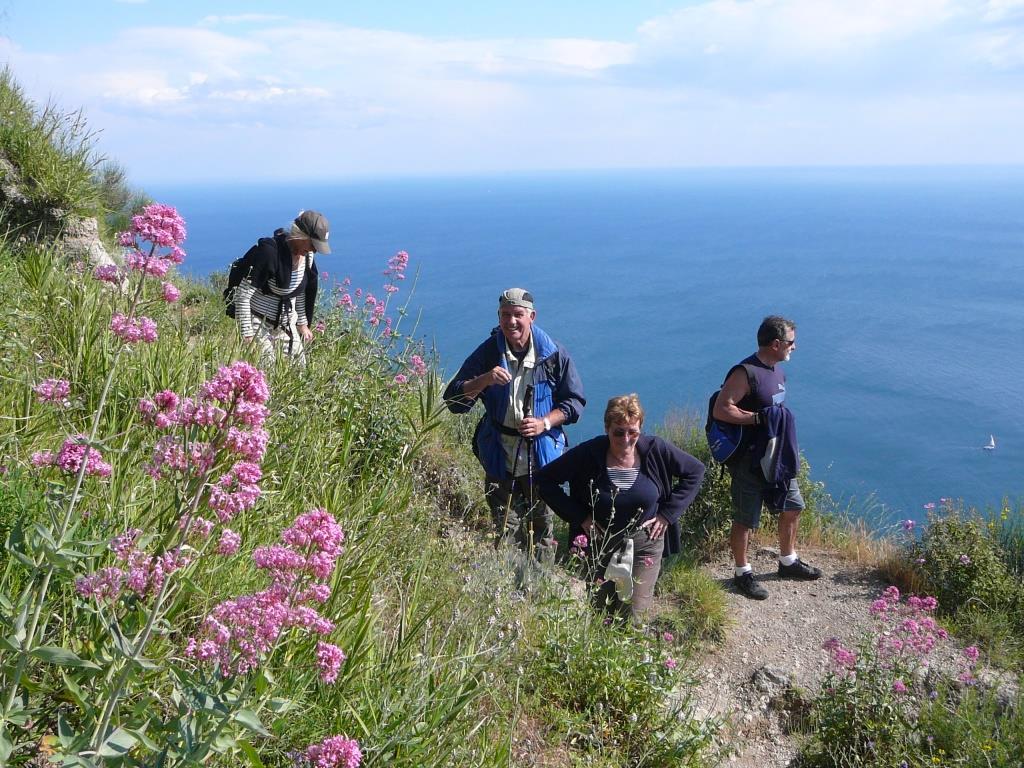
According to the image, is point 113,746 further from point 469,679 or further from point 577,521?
point 577,521

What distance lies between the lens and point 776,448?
19.6 feet

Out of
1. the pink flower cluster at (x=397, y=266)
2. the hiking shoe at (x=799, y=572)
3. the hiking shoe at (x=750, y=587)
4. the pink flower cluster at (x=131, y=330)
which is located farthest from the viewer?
the hiking shoe at (x=799, y=572)

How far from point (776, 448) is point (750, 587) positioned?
1399 millimetres

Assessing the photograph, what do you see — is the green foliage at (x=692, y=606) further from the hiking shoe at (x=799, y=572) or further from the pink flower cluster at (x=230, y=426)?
the pink flower cluster at (x=230, y=426)

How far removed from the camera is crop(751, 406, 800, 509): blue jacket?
588 centimetres

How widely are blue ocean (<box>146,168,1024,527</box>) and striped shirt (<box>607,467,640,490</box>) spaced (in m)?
5.38

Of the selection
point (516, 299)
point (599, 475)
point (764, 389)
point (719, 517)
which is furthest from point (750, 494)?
point (516, 299)

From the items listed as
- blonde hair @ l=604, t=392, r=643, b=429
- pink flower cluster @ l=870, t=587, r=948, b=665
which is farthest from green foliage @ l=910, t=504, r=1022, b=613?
blonde hair @ l=604, t=392, r=643, b=429

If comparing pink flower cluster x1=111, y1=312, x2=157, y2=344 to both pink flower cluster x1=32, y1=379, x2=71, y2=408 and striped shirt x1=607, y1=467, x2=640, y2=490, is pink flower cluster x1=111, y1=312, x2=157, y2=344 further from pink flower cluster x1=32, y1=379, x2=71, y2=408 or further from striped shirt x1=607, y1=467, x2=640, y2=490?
striped shirt x1=607, y1=467, x2=640, y2=490

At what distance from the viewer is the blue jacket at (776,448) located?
5.88 m

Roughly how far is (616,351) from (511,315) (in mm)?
65842

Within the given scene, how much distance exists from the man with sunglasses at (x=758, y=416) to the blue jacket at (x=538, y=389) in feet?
4.76

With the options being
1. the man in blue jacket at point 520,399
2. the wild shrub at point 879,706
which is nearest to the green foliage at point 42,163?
the man in blue jacket at point 520,399

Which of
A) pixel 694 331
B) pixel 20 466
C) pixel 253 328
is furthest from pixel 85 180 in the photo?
pixel 694 331
